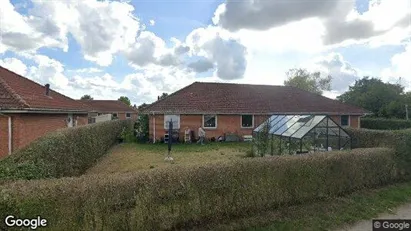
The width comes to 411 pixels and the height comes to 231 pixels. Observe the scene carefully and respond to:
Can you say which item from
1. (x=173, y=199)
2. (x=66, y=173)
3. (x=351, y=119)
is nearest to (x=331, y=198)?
(x=173, y=199)

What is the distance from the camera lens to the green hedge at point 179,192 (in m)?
4.35

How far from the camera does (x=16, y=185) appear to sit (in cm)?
430

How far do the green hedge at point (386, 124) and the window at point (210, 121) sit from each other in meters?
21.3

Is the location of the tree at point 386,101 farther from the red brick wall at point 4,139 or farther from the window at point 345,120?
the red brick wall at point 4,139

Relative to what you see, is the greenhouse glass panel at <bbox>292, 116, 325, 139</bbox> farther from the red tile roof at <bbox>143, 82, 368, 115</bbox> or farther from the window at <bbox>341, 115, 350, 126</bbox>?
the window at <bbox>341, 115, 350, 126</bbox>

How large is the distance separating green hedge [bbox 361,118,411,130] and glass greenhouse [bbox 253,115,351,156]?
2261cm

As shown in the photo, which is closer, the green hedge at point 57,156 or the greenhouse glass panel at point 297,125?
the green hedge at point 57,156

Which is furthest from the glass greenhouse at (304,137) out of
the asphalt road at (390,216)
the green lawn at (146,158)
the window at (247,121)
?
the window at (247,121)

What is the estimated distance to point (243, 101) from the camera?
26.8 meters

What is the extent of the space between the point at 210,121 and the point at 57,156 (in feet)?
56.4

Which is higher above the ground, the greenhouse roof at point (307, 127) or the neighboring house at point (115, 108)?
the neighboring house at point (115, 108)

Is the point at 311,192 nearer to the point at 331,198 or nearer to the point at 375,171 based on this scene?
the point at 331,198

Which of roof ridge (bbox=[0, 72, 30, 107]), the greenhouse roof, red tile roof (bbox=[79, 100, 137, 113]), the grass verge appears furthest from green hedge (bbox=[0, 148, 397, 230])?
red tile roof (bbox=[79, 100, 137, 113])

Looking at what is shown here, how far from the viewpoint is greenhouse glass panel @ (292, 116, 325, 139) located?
12.7 meters
